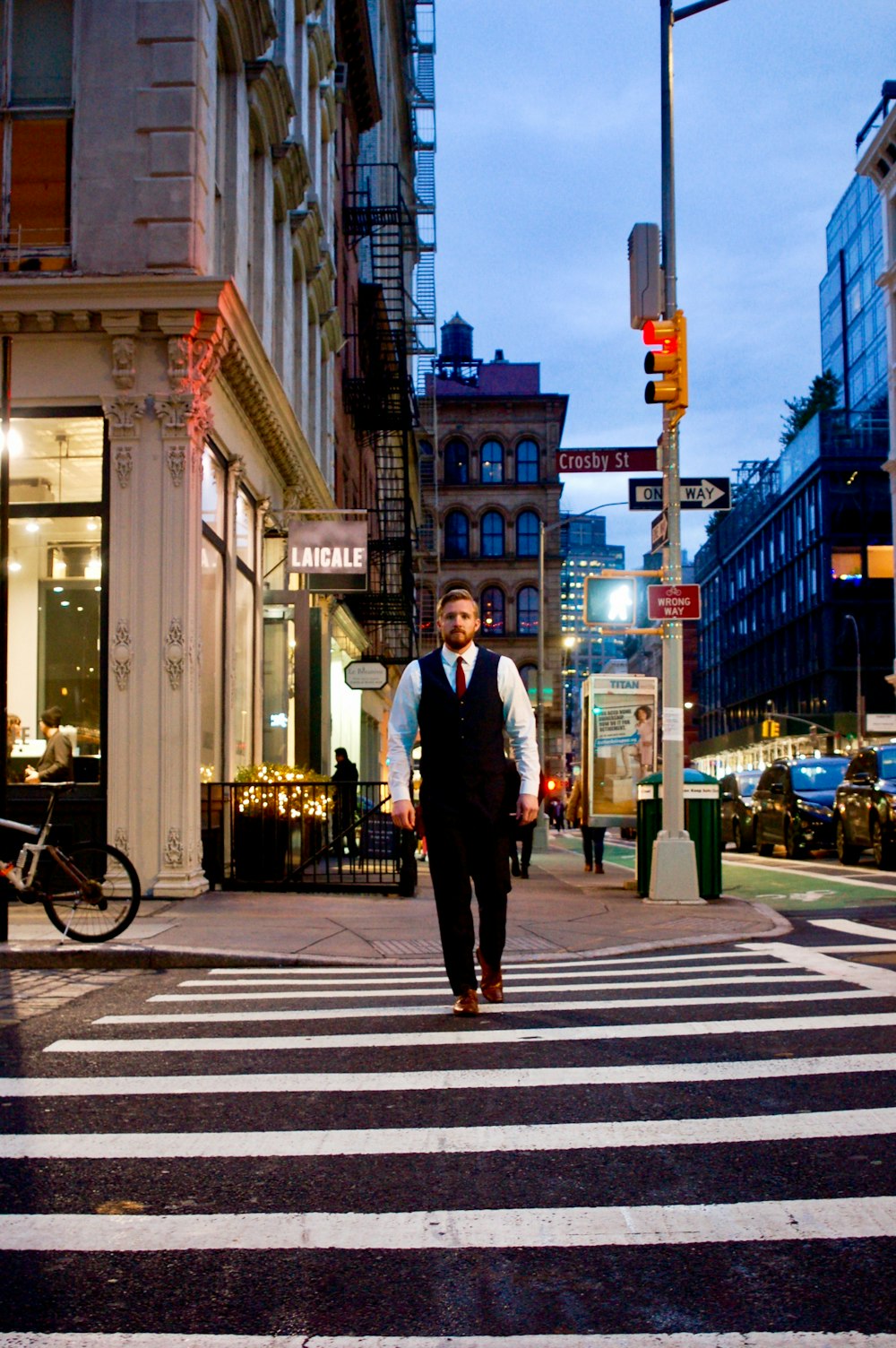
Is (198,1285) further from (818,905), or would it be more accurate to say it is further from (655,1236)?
(818,905)

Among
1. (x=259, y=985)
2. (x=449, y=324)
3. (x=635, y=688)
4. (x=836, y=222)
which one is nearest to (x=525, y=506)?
(x=449, y=324)

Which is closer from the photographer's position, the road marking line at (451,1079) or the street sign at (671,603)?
the road marking line at (451,1079)

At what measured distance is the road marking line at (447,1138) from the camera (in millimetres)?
4801

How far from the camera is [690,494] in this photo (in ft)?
51.6

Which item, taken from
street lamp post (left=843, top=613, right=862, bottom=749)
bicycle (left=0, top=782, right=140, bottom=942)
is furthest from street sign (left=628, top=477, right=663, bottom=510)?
street lamp post (left=843, top=613, right=862, bottom=749)

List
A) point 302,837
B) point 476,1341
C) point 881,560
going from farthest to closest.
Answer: point 881,560 → point 302,837 → point 476,1341

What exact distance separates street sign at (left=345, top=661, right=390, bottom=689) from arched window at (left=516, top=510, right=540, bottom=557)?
63.2 metres

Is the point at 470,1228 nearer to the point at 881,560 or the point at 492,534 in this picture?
the point at 881,560

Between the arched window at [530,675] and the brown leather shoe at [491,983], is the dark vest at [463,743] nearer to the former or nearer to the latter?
the brown leather shoe at [491,983]

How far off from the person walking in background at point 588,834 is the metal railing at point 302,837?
5803 millimetres

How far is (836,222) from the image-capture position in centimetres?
10312

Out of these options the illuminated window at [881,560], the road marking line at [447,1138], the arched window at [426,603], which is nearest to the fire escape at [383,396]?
the road marking line at [447,1138]

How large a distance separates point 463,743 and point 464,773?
0.15m

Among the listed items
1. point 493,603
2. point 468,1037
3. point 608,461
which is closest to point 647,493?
point 608,461
